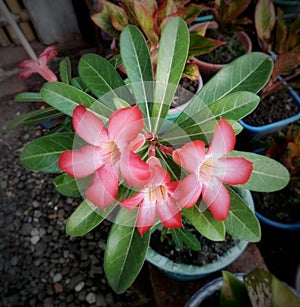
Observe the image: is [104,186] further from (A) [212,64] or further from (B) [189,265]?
(A) [212,64]

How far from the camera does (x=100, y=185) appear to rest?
52 centimetres

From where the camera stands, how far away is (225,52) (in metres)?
1.53

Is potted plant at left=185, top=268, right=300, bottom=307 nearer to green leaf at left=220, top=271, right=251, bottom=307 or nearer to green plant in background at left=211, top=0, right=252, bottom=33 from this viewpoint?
green leaf at left=220, top=271, right=251, bottom=307

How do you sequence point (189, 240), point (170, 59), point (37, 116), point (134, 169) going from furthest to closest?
1. point (189, 240)
2. point (37, 116)
3. point (170, 59)
4. point (134, 169)

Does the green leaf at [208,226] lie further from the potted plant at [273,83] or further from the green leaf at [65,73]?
the potted plant at [273,83]

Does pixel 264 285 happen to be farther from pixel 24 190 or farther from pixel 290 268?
pixel 24 190

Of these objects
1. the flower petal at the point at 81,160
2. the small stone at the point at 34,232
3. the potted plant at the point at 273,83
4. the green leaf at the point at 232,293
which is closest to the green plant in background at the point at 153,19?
the potted plant at the point at 273,83

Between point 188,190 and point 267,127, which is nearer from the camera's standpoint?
point 188,190

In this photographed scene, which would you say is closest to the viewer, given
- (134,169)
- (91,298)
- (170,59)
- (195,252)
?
(134,169)

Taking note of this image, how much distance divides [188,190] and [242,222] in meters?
0.26

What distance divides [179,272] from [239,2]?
1.09 m

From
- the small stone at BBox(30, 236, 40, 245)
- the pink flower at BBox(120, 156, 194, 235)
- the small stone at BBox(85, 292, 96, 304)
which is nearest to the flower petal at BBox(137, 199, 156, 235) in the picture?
the pink flower at BBox(120, 156, 194, 235)

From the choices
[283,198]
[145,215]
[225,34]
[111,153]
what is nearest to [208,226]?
[145,215]

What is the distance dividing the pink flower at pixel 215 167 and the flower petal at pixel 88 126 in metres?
0.13
